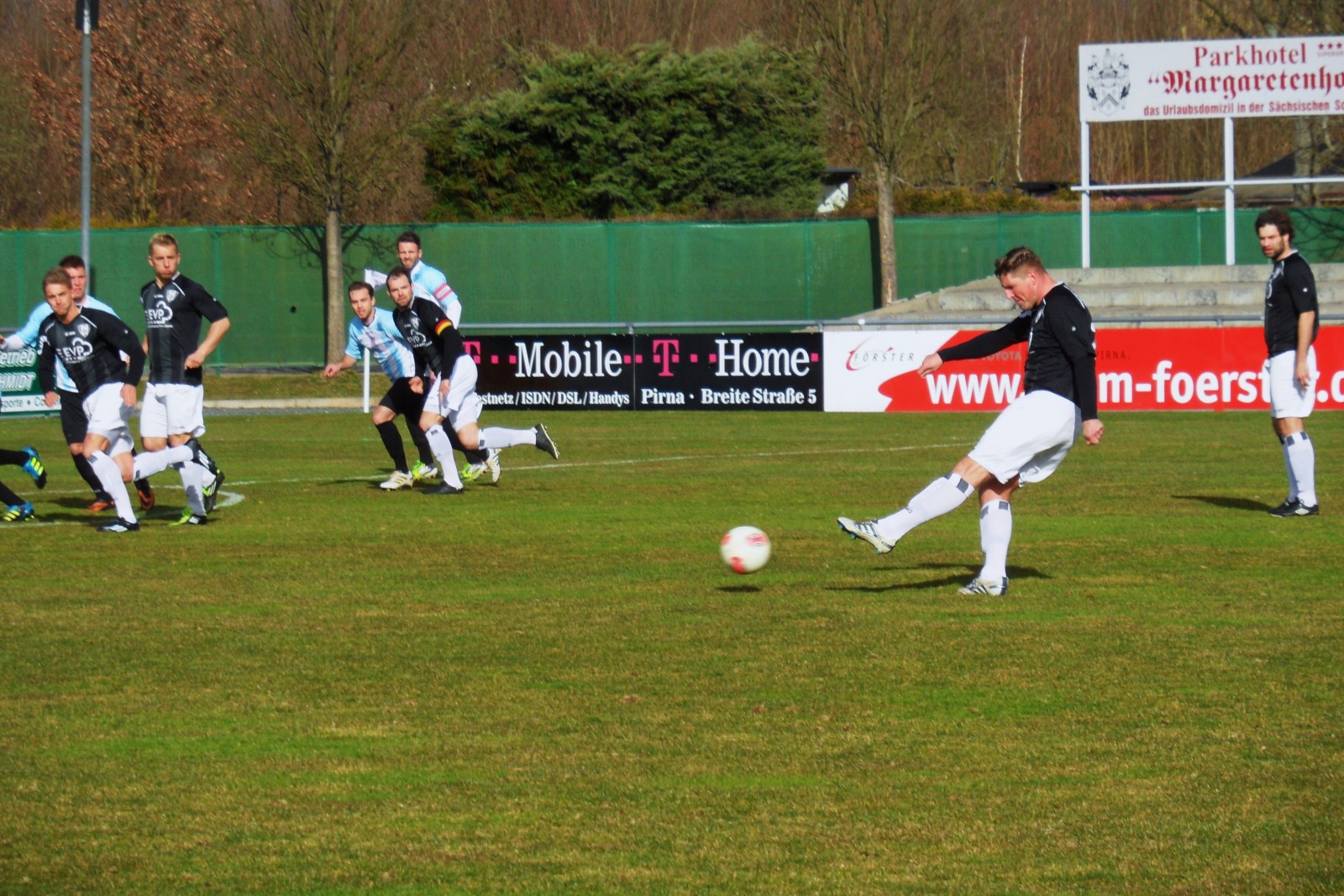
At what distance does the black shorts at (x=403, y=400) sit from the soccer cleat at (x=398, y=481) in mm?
514

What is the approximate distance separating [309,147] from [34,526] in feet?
81.7

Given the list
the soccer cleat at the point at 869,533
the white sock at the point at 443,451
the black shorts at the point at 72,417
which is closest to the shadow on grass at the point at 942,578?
the soccer cleat at the point at 869,533

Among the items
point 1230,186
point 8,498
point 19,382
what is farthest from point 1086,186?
point 8,498

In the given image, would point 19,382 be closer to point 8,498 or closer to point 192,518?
point 8,498

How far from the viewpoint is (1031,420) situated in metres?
9.12

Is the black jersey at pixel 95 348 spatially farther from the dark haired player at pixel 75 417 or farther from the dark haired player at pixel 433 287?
the dark haired player at pixel 433 287

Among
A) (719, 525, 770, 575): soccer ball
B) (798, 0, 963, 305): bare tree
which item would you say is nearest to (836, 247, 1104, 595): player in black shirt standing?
(719, 525, 770, 575): soccer ball

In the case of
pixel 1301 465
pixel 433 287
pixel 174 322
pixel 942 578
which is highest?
pixel 433 287

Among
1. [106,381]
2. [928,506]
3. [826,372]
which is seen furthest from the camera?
[826,372]

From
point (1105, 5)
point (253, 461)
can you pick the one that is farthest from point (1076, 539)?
point (1105, 5)

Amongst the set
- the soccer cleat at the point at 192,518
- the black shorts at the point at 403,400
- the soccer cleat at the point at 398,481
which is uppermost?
the black shorts at the point at 403,400

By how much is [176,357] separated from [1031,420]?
685cm

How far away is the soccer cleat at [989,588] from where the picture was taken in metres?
9.51

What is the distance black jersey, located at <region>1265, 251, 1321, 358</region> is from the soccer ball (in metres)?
4.95
